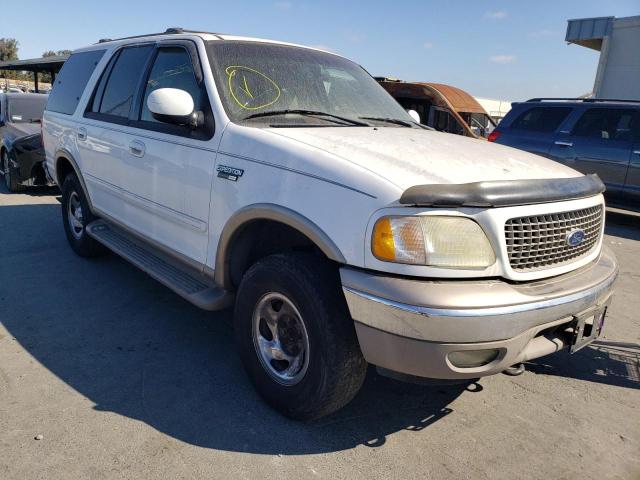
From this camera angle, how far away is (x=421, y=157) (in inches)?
105

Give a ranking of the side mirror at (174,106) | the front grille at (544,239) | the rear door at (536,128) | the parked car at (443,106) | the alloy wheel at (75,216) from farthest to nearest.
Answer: the parked car at (443,106), the rear door at (536,128), the alloy wheel at (75,216), the side mirror at (174,106), the front grille at (544,239)

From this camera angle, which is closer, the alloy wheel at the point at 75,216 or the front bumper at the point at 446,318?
the front bumper at the point at 446,318

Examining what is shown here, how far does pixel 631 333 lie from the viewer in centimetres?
424

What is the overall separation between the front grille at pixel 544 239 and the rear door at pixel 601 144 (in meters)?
6.30

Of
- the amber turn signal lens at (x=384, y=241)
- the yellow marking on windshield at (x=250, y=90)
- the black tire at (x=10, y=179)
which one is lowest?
the black tire at (x=10, y=179)

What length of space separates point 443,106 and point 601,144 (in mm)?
4814

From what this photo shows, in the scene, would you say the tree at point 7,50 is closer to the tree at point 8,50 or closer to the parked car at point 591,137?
the tree at point 8,50

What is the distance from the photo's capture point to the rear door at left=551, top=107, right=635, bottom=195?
8164 millimetres

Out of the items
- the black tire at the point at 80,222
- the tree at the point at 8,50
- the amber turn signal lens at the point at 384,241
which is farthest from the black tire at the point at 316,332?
the tree at the point at 8,50

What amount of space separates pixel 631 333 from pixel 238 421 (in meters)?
3.22

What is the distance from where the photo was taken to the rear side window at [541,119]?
886 centimetres

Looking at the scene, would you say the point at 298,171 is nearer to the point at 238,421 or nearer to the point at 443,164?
the point at 443,164

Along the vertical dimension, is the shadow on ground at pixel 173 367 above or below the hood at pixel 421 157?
below

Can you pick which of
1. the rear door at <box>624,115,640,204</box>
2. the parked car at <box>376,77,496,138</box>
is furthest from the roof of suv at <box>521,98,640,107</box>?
the parked car at <box>376,77,496,138</box>
